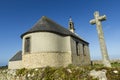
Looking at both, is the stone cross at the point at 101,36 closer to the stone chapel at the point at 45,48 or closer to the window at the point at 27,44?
the stone chapel at the point at 45,48

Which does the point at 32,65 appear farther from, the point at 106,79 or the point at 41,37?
the point at 106,79

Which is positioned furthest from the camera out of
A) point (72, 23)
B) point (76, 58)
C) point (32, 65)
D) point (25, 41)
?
point (72, 23)

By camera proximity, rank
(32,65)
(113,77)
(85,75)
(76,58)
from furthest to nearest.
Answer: (76,58) < (32,65) < (85,75) < (113,77)

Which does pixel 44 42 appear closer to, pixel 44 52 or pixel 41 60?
pixel 44 52

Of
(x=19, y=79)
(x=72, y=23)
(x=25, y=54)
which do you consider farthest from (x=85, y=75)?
(x=72, y=23)

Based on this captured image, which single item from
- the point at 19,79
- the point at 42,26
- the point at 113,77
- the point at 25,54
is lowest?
the point at 19,79

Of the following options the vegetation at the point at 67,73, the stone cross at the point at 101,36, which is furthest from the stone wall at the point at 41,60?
the stone cross at the point at 101,36

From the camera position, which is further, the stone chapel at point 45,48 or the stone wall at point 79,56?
the stone wall at point 79,56

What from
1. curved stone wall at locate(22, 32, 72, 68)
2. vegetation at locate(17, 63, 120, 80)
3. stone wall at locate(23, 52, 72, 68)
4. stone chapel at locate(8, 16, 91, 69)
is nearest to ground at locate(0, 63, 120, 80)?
vegetation at locate(17, 63, 120, 80)

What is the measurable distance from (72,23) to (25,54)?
17395 mm

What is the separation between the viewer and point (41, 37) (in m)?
15.1

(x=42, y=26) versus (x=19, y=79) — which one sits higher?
(x=42, y=26)

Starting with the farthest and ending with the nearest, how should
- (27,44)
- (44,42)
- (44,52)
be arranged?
(27,44)
(44,42)
(44,52)

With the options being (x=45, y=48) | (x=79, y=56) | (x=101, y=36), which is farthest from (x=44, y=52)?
(x=101, y=36)
